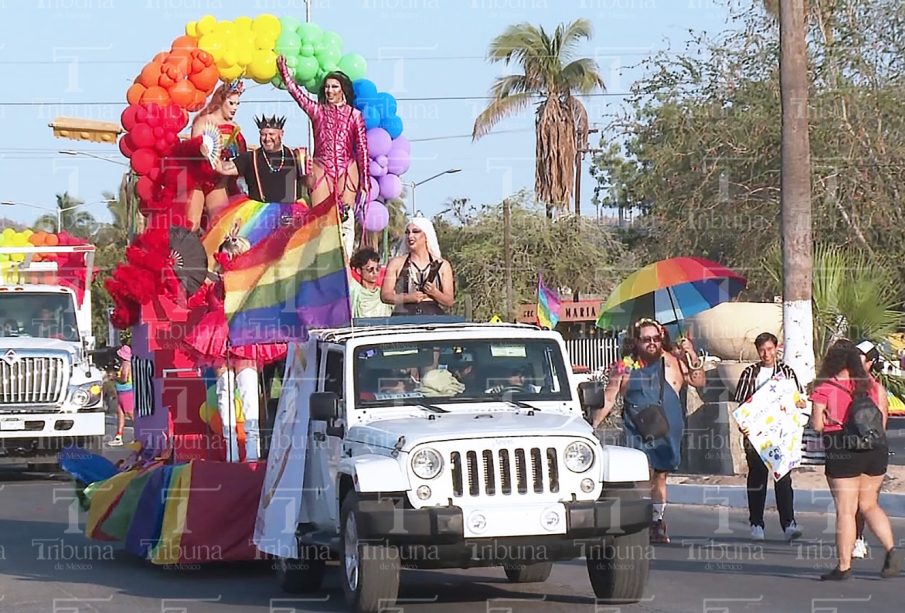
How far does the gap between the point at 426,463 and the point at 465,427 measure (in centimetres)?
41

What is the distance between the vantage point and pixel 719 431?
18.9 metres

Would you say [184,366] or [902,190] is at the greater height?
[902,190]

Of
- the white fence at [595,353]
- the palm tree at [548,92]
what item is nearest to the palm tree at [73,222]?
the palm tree at [548,92]

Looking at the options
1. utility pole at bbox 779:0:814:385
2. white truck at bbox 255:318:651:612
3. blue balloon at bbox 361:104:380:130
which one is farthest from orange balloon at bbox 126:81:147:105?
utility pole at bbox 779:0:814:385

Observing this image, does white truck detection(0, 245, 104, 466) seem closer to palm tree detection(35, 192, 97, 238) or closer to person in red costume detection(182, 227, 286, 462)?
person in red costume detection(182, 227, 286, 462)

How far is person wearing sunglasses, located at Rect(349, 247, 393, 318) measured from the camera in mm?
13695

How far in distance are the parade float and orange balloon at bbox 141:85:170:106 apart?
18 millimetres

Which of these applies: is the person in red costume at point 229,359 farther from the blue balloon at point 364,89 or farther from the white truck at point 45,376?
the white truck at point 45,376

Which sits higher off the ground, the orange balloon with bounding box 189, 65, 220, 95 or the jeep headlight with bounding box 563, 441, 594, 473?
the orange balloon with bounding box 189, 65, 220, 95

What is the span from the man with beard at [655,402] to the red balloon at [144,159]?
442 centimetres

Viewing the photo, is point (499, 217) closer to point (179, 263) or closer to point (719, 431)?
point (719, 431)

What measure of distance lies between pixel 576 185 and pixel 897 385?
4117 cm

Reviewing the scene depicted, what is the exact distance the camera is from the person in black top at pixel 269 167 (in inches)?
559

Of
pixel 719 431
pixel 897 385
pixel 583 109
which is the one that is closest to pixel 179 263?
pixel 719 431
